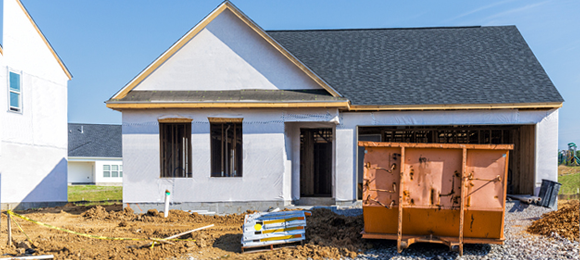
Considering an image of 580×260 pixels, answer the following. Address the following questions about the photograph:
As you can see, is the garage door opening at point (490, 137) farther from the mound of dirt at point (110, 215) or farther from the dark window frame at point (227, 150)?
the mound of dirt at point (110, 215)

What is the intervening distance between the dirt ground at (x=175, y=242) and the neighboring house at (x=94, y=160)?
25.2 meters

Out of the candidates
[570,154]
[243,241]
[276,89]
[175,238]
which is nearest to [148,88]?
[276,89]

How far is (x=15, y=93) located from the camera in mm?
15641

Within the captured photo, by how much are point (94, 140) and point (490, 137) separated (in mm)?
34279

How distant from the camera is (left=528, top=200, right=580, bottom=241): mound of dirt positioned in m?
8.63

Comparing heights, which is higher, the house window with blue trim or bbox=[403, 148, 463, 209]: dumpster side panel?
the house window with blue trim

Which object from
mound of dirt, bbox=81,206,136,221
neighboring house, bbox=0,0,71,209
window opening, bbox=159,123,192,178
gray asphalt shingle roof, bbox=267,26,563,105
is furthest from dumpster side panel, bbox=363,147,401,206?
neighboring house, bbox=0,0,71,209

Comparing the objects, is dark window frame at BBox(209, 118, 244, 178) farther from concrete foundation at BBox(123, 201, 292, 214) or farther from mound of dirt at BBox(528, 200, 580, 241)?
mound of dirt at BBox(528, 200, 580, 241)

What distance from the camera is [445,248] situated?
27.4ft

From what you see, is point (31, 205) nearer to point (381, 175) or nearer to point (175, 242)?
point (175, 242)

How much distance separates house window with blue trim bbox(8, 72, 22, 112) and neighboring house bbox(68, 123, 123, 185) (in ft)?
69.1

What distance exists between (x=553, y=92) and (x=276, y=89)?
8.83 meters

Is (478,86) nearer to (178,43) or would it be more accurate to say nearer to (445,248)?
(445,248)

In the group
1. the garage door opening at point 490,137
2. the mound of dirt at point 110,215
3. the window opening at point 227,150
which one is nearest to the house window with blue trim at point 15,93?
the mound of dirt at point 110,215
